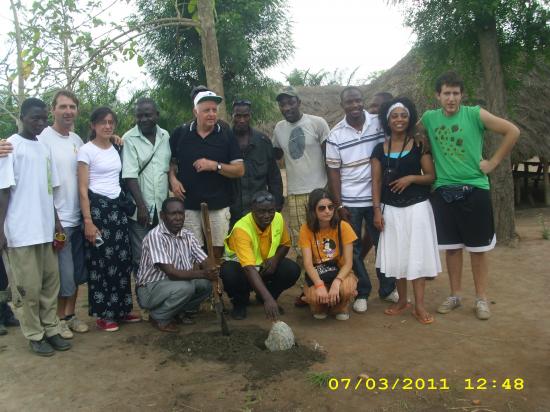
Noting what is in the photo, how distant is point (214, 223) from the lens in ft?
14.6

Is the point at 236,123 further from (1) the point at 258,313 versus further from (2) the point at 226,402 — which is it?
(2) the point at 226,402

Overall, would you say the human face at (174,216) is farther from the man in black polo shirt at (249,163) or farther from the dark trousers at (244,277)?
the man in black polo shirt at (249,163)

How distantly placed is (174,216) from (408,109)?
2086 mm

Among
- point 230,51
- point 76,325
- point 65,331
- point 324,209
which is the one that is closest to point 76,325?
point 76,325

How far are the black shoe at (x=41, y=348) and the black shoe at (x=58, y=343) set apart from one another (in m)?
0.06

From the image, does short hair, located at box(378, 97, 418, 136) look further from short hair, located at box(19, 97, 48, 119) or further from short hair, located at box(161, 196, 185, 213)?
short hair, located at box(19, 97, 48, 119)

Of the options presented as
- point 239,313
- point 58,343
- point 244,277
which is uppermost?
point 244,277

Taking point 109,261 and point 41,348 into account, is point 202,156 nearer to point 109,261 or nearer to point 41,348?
point 109,261

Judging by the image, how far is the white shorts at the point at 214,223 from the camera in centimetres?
445

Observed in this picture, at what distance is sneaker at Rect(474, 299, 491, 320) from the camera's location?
4.20 m

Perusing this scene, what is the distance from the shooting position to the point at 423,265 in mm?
4117

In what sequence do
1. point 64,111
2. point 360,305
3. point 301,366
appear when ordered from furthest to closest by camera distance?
1. point 360,305
2. point 64,111
3. point 301,366

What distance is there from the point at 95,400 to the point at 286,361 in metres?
1.23

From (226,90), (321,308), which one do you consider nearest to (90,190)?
(321,308)
